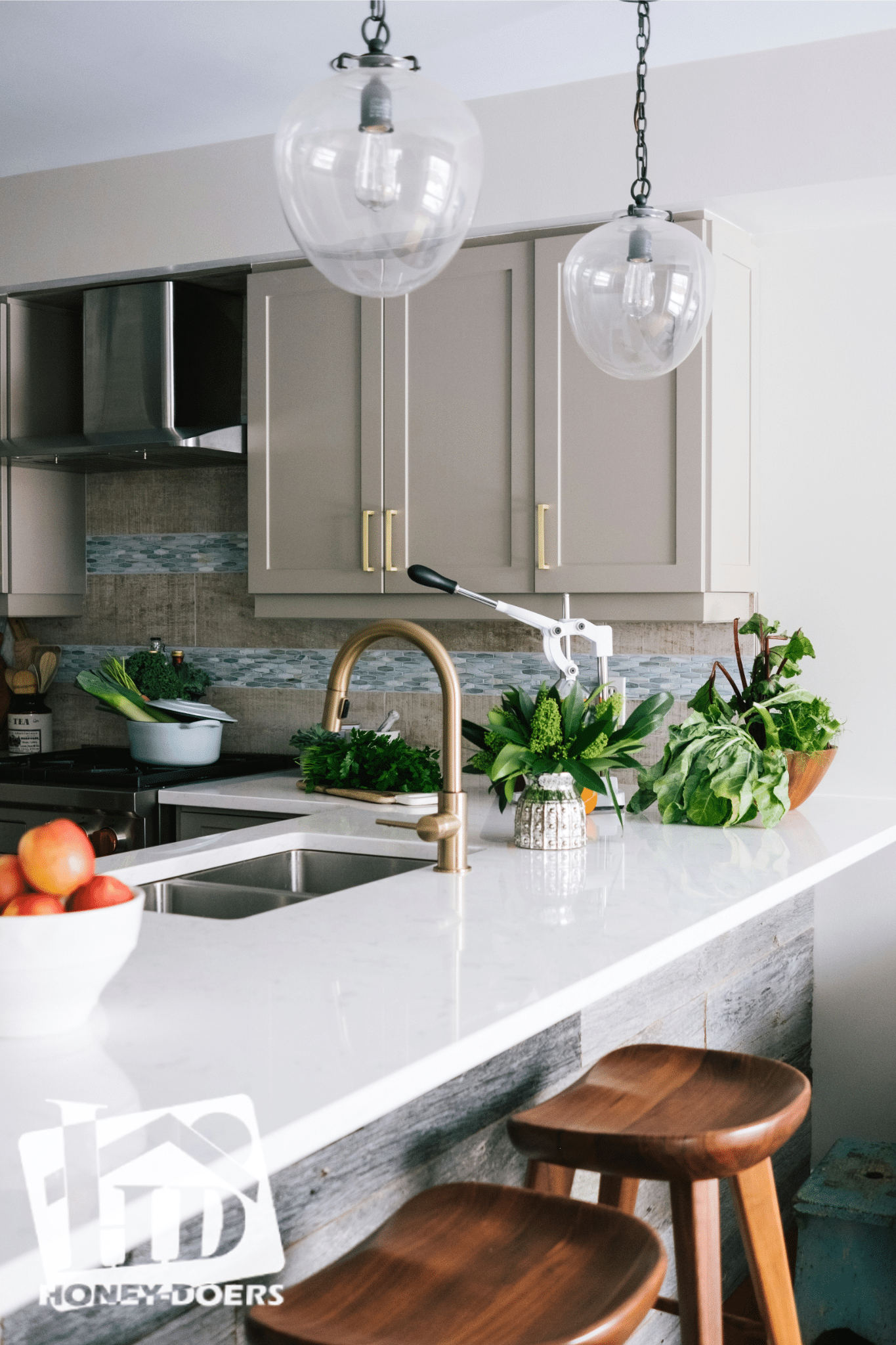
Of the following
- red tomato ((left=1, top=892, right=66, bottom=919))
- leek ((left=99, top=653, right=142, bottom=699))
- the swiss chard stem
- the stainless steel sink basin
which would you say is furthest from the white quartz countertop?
leek ((left=99, top=653, right=142, bottom=699))

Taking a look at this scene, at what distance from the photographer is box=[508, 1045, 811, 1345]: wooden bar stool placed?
1.52 meters

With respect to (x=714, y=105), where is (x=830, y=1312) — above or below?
below

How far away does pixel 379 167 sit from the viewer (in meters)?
1.35

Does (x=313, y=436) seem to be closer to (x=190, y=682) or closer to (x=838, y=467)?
(x=190, y=682)

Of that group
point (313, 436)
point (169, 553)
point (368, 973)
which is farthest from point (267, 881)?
point (169, 553)

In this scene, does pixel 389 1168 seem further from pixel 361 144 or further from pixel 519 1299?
pixel 361 144

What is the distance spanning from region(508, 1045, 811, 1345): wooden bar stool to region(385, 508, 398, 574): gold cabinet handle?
1797 mm

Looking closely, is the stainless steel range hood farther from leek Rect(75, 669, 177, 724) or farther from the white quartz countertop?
the white quartz countertop

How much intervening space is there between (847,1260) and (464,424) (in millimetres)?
2026

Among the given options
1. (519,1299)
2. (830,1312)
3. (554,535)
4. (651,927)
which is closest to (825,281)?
(554,535)

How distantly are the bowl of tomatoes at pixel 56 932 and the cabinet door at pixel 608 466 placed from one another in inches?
77.6

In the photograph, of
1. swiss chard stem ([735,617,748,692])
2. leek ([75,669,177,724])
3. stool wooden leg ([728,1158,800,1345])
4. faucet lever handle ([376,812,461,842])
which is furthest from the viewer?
leek ([75,669,177,724])

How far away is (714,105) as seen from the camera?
2.91 metres

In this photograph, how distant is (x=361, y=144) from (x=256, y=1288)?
122cm
